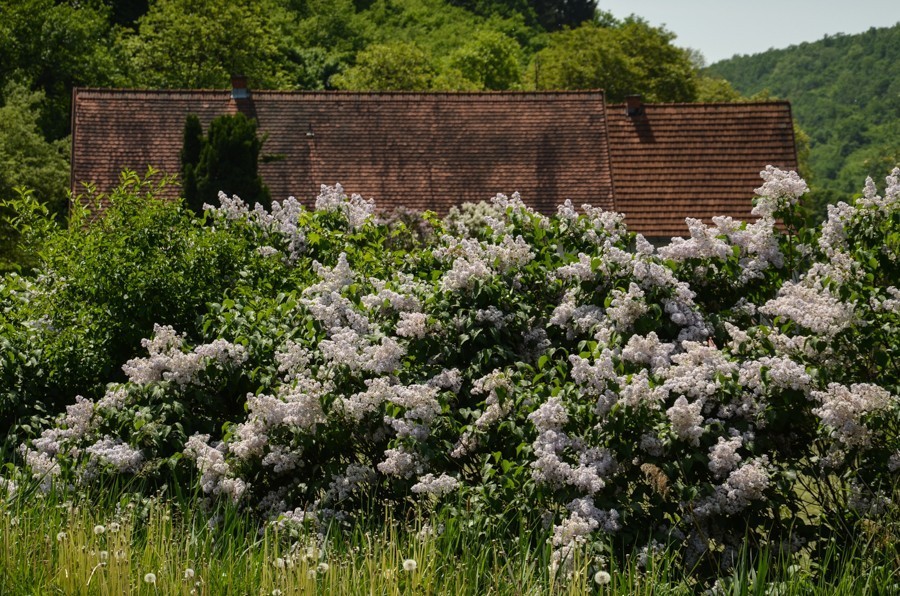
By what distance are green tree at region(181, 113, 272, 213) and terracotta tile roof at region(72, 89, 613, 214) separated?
3561 millimetres

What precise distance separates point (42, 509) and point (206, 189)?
16.8 metres

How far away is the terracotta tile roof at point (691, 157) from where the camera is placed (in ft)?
94.2

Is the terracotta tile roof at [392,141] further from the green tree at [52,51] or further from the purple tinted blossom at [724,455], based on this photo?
the purple tinted blossom at [724,455]

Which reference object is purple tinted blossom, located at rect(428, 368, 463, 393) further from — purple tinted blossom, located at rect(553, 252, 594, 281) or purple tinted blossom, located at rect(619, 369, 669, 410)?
purple tinted blossom, located at rect(619, 369, 669, 410)

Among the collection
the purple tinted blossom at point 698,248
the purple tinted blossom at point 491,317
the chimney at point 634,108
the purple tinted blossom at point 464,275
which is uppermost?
the chimney at point 634,108

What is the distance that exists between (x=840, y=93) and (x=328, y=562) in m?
106

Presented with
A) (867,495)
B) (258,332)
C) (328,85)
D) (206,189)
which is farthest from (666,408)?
(328,85)

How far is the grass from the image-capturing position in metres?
5.70

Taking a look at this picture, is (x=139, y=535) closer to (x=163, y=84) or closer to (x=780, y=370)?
(x=780, y=370)

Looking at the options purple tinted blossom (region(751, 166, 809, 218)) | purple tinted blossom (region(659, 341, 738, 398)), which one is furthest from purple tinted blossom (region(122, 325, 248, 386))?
purple tinted blossom (region(751, 166, 809, 218))

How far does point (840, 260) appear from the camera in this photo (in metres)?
7.33

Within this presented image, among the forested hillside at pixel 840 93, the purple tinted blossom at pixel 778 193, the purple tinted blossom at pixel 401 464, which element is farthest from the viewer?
the forested hillside at pixel 840 93

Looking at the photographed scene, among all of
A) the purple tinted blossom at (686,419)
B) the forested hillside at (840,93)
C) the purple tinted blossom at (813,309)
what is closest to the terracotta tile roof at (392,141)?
the purple tinted blossom at (813,309)

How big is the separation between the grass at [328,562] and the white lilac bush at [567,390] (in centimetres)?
18
